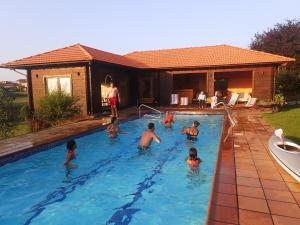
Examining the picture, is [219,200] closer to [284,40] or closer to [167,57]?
[167,57]

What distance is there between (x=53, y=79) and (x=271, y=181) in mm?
14059

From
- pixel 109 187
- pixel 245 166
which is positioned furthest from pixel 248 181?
pixel 109 187

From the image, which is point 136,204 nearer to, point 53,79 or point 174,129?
point 174,129

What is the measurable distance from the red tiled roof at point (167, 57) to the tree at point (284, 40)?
920 cm

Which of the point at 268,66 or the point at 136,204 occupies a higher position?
the point at 268,66

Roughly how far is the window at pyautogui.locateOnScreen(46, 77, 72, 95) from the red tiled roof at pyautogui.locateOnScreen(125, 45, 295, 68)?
6.99m

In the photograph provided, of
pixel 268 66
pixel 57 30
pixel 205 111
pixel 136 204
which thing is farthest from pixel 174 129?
pixel 57 30

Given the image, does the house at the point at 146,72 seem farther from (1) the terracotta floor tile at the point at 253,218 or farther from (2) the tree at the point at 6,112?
(1) the terracotta floor tile at the point at 253,218

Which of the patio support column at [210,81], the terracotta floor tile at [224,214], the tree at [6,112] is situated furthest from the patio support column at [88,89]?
the terracotta floor tile at [224,214]

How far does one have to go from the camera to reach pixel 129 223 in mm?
4184

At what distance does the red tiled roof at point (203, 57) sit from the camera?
677 inches

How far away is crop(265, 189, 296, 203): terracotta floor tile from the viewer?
144 inches

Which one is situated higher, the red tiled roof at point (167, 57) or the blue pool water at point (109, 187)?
the red tiled roof at point (167, 57)

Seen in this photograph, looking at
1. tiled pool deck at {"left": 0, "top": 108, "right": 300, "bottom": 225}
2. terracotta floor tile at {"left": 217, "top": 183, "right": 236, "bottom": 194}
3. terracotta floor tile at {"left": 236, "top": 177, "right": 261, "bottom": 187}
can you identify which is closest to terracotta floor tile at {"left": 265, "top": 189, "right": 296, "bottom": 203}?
tiled pool deck at {"left": 0, "top": 108, "right": 300, "bottom": 225}
